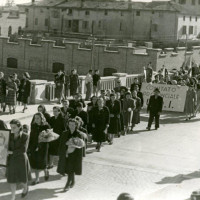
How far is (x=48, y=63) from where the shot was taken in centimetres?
5416

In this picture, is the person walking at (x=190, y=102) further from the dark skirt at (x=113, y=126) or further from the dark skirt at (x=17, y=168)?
the dark skirt at (x=17, y=168)

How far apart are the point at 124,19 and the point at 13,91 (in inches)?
2375

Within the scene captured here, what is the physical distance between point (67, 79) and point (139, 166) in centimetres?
1192

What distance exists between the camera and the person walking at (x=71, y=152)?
1257cm

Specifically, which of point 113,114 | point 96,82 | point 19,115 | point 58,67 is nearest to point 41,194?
point 113,114

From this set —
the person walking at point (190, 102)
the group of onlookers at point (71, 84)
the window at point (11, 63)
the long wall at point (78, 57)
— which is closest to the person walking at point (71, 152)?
the person walking at point (190, 102)

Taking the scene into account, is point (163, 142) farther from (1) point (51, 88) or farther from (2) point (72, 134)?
(1) point (51, 88)

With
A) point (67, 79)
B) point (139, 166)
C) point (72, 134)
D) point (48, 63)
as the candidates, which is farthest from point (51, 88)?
point (48, 63)

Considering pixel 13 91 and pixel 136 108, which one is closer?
pixel 136 108

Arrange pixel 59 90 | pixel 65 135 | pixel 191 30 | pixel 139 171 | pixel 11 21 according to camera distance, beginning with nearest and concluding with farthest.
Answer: pixel 65 135
pixel 139 171
pixel 59 90
pixel 191 30
pixel 11 21

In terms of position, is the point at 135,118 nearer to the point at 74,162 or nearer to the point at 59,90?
the point at 59,90

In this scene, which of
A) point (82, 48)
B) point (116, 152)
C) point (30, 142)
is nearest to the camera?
point (30, 142)

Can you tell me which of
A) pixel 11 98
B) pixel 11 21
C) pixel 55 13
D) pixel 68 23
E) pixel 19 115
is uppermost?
pixel 55 13

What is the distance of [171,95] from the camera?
23.9 metres
